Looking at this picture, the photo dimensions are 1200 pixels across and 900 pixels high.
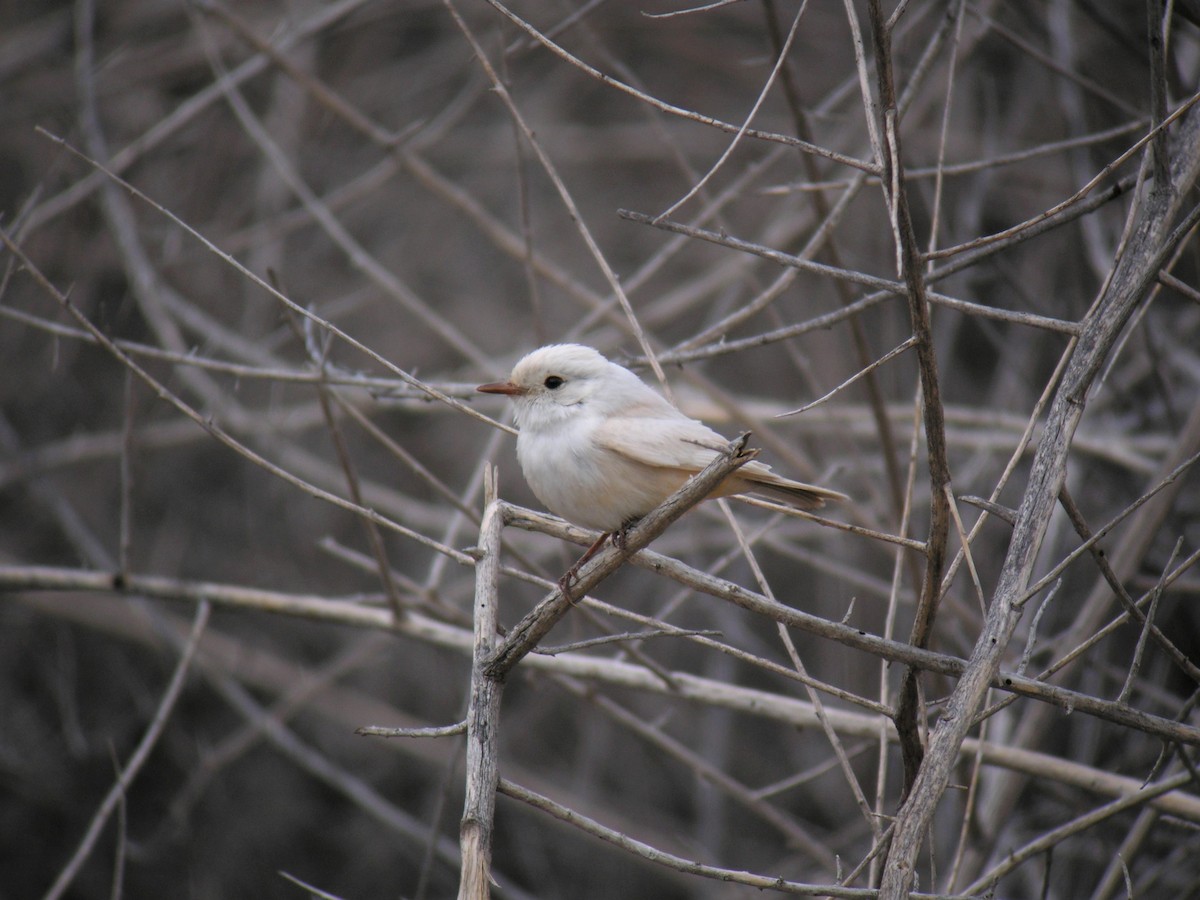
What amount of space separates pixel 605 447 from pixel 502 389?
48cm

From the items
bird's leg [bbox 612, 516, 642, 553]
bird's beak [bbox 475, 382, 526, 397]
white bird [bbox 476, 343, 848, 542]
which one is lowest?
bird's leg [bbox 612, 516, 642, 553]

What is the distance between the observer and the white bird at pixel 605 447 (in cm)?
286

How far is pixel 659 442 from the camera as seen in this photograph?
117 inches

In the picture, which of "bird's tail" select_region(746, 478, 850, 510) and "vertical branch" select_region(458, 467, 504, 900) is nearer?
"vertical branch" select_region(458, 467, 504, 900)

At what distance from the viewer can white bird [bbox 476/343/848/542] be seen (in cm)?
286

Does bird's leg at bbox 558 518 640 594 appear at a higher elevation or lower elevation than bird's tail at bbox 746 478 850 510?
lower

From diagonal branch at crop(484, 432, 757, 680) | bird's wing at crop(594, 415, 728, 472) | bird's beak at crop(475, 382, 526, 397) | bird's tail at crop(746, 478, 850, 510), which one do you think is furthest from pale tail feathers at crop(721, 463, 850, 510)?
bird's beak at crop(475, 382, 526, 397)

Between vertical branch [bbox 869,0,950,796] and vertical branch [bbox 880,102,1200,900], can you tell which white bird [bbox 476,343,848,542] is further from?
vertical branch [bbox 880,102,1200,900]

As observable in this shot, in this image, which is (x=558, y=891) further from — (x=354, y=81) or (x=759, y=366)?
(x=354, y=81)

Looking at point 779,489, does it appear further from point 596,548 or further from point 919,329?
point 919,329

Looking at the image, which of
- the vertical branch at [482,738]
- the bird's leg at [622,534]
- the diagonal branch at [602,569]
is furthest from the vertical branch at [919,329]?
the vertical branch at [482,738]

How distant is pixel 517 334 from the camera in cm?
782

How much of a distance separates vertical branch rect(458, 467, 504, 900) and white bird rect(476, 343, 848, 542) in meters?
0.39

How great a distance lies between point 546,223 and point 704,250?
1.31 m
